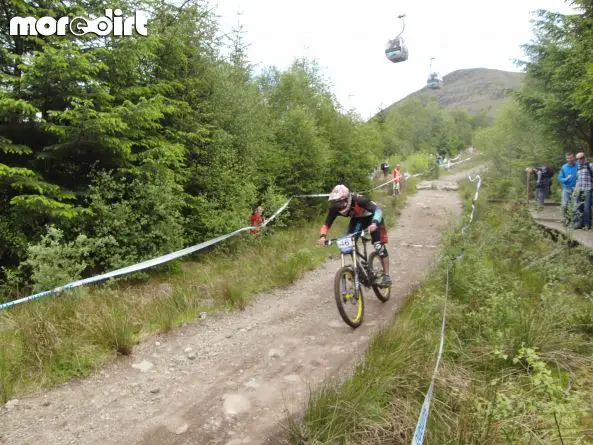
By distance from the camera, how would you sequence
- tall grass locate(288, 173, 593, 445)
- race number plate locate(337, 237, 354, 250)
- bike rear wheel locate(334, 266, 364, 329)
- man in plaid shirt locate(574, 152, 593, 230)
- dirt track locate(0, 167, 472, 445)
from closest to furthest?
tall grass locate(288, 173, 593, 445), dirt track locate(0, 167, 472, 445), bike rear wheel locate(334, 266, 364, 329), race number plate locate(337, 237, 354, 250), man in plaid shirt locate(574, 152, 593, 230)

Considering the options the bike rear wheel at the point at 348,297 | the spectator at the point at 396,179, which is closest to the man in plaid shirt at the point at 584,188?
the bike rear wheel at the point at 348,297

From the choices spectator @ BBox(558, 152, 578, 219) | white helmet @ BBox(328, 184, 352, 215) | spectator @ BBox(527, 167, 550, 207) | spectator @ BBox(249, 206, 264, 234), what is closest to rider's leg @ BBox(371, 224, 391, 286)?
white helmet @ BBox(328, 184, 352, 215)

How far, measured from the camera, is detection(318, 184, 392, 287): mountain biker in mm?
6027

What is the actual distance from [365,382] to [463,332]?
1.85 meters

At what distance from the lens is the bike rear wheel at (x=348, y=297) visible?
5.34 m

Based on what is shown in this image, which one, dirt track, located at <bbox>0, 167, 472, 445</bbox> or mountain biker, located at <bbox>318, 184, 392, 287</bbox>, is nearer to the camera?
dirt track, located at <bbox>0, 167, 472, 445</bbox>

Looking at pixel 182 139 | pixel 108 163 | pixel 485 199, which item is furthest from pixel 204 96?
pixel 485 199

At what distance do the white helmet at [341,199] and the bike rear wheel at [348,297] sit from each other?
3.32 ft

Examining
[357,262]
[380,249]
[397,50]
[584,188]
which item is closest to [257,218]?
[380,249]

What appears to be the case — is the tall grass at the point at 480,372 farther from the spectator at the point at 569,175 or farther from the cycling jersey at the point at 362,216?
the spectator at the point at 569,175

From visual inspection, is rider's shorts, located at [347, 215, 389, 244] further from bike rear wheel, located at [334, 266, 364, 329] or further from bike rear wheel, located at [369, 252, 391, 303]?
bike rear wheel, located at [334, 266, 364, 329]

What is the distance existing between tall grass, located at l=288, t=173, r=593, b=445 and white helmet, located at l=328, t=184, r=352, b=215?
1.87 m

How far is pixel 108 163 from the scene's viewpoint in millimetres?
7711

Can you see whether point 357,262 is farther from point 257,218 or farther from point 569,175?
point 569,175
